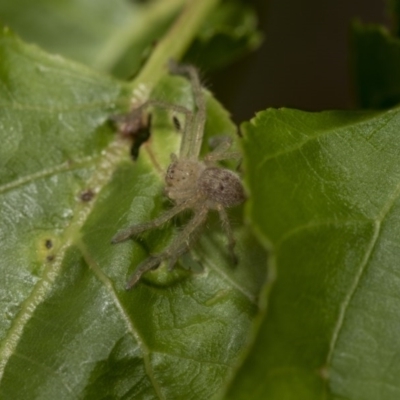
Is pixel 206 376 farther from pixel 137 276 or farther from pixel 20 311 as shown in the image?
pixel 20 311

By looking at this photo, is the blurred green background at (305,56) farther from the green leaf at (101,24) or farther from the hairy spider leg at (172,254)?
the hairy spider leg at (172,254)

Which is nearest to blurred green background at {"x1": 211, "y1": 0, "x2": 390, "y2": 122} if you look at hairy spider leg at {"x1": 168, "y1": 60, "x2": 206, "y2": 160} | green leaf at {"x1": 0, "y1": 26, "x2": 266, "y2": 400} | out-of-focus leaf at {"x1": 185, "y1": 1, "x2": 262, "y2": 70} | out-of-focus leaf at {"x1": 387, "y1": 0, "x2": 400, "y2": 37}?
out-of-focus leaf at {"x1": 185, "y1": 1, "x2": 262, "y2": 70}

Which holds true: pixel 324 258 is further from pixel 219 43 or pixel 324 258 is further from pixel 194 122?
pixel 219 43

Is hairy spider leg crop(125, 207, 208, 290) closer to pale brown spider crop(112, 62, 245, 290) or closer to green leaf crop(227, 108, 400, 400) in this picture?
pale brown spider crop(112, 62, 245, 290)

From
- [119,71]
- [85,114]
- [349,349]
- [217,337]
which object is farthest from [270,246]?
[119,71]

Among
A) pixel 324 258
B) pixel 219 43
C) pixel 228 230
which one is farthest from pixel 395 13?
pixel 324 258

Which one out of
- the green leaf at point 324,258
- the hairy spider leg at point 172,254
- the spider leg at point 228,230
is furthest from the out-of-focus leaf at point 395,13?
the hairy spider leg at point 172,254
